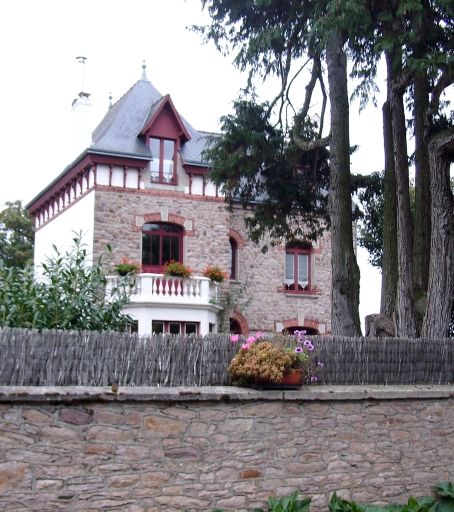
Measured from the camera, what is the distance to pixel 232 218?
76.7 ft

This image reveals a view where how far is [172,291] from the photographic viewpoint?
2036 centimetres

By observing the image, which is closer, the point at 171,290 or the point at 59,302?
the point at 59,302

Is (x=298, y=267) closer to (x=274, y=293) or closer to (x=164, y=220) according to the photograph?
(x=274, y=293)

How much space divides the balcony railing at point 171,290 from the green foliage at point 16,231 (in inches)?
564

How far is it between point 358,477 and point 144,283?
42.0ft

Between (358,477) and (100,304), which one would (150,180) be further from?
(358,477)

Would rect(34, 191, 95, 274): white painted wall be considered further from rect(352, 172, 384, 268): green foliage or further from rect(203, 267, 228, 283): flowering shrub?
rect(352, 172, 384, 268): green foliage

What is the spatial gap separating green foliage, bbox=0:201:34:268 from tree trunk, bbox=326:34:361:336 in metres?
22.8

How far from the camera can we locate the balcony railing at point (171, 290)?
20031mm

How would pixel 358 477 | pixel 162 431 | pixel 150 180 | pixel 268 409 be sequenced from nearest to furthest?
pixel 162 431, pixel 268 409, pixel 358 477, pixel 150 180

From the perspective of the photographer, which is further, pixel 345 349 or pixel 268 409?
pixel 345 349

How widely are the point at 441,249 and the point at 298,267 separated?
539 inches

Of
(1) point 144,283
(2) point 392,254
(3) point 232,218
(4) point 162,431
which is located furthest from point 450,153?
(3) point 232,218

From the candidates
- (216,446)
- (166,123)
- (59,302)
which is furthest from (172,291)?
(216,446)
